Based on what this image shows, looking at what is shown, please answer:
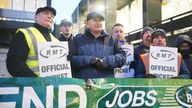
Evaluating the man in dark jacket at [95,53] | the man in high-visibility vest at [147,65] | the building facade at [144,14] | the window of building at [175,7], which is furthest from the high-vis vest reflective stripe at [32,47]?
the window of building at [175,7]

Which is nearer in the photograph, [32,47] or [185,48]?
[32,47]

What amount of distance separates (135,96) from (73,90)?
24.6 inches

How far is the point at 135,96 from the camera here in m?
3.40

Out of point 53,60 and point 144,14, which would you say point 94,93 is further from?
point 144,14

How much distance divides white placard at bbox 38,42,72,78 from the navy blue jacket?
0.23m

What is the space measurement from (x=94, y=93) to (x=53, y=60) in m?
0.67

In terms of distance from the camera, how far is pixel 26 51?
11.9ft

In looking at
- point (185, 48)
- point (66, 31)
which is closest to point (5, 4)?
point (66, 31)

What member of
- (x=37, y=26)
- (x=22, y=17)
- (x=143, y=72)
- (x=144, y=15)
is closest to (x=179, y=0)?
(x=144, y=15)

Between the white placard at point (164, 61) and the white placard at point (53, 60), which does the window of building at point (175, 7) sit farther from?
the white placard at point (53, 60)

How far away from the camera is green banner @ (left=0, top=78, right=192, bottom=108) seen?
2941 millimetres

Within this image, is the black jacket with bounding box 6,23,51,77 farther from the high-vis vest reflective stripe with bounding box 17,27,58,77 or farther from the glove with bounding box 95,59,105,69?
the glove with bounding box 95,59,105,69

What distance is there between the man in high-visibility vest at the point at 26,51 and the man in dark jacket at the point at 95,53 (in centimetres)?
39

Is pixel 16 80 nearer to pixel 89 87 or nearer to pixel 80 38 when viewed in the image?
pixel 89 87
